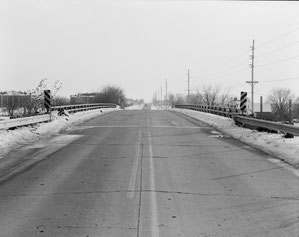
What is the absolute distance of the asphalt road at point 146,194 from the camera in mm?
4738

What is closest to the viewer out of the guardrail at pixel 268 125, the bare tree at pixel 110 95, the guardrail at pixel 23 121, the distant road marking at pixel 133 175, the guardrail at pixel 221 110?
the distant road marking at pixel 133 175

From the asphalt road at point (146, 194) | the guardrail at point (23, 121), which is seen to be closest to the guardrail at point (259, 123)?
the asphalt road at point (146, 194)

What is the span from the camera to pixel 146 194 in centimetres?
632

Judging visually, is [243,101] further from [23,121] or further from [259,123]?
[23,121]

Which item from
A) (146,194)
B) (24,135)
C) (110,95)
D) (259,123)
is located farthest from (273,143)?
(110,95)

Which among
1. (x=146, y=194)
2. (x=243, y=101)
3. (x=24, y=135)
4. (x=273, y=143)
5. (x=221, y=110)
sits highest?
(x=243, y=101)

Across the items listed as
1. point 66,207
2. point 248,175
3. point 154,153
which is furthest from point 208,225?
point 154,153

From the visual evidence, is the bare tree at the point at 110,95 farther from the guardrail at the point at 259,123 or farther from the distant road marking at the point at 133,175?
the distant road marking at the point at 133,175

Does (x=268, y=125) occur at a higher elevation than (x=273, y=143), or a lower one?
higher

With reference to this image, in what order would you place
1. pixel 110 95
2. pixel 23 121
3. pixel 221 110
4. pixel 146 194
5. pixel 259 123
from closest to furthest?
pixel 146 194 < pixel 259 123 < pixel 23 121 < pixel 221 110 < pixel 110 95

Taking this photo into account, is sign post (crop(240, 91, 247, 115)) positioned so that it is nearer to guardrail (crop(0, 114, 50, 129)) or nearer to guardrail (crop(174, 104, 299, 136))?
guardrail (crop(174, 104, 299, 136))

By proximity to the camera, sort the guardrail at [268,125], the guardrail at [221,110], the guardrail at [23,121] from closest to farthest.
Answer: the guardrail at [268,125] → the guardrail at [23,121] → the guardrail at [221,110]

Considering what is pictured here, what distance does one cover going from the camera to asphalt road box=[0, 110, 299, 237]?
474 cm

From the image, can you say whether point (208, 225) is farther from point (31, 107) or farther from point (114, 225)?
point (31, 107)
